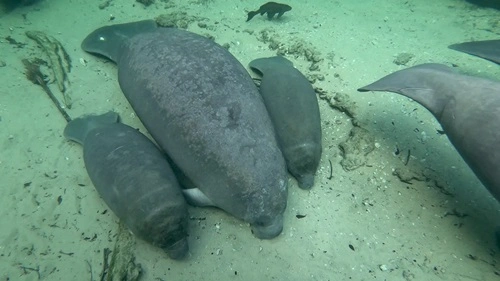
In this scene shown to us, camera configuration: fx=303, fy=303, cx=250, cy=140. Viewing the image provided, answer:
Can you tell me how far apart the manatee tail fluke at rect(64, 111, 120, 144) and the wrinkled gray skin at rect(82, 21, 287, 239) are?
0.84m

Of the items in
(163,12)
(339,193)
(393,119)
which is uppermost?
(163,12)

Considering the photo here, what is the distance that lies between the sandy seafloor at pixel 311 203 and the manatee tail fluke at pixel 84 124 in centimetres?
18

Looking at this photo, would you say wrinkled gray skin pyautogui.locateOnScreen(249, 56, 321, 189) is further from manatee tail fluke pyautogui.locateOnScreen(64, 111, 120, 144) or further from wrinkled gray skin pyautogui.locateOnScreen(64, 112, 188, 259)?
manatee tail fluke pyautogui.locateOnScreen(64, 111, 120, 144)

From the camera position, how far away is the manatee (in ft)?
15.9

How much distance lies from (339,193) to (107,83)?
4.56 metres

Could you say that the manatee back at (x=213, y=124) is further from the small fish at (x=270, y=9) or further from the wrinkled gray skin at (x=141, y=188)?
the small fish at (x=270, y=9)

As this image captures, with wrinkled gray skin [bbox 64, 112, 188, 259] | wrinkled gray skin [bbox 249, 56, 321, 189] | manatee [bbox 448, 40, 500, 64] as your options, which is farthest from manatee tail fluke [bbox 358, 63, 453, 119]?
wrinkled gray skin [bbox 64, 112, 188, 259]

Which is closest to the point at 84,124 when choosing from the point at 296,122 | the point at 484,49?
the point at 296,122

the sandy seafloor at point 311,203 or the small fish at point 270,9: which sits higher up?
the small fish at point 270,9

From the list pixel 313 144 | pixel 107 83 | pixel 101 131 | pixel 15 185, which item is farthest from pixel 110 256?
pixel 107 83

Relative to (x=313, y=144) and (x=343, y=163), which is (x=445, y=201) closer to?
(x=343, y=163)

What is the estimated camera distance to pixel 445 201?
4109mm

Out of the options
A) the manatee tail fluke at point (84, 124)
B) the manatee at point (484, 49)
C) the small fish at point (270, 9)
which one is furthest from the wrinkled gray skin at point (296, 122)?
the small fish at point (270, 9)

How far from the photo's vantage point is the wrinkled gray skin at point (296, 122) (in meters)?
4.00
